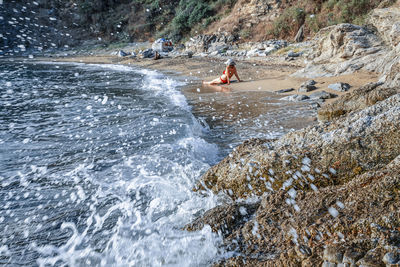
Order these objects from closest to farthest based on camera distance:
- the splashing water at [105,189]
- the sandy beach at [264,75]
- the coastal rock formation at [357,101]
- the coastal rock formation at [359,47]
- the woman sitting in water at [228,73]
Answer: the splashing water at [105,189] < the coastal rock formation at [357,101] < the sandy beach at [264,75] < the coastal rock formation at [359,47] < the woman sitting in water at [228,73]

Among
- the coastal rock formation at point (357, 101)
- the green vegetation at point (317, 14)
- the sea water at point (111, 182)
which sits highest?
the green vegetation at point (317, 14)

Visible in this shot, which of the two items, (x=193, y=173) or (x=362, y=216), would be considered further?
(x=193, y=173)

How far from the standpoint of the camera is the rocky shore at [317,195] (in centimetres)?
138

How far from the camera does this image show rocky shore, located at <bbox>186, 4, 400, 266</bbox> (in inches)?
54.1

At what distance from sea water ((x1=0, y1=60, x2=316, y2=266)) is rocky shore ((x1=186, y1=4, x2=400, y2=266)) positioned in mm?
245

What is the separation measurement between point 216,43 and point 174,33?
898cm

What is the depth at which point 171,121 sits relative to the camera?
6.30 metres

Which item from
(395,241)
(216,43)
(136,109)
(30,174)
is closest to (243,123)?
(136,109)

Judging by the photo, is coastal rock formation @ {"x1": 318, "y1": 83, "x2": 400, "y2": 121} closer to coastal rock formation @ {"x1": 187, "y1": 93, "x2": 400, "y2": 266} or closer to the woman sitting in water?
coastal rock formation @ {"x1": 187, "y1": 93, "x2": 400, "y2": 266}

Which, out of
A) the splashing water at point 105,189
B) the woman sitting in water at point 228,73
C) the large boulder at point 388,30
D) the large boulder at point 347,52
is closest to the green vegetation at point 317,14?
the large boulder at point 388,30

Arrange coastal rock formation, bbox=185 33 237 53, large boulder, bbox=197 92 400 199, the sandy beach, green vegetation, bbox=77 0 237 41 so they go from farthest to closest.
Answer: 1. green vegetation, bbox=77 0 237 41
2. coastal rock formation, bbox=185 33 237 53
3. the sandy beach
4. large boulder, bbox=197 92 400 199

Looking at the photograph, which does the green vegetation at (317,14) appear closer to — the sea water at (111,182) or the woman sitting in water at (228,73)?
the woman sitting in water at (228,73)

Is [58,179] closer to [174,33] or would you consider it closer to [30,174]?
[30,174]

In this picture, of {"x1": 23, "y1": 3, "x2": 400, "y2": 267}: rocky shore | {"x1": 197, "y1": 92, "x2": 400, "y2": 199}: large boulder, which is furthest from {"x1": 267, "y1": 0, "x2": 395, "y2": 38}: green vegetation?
{"x1": 197, "y1": 92, "x2": 400, "y2": 199}: large boulder
